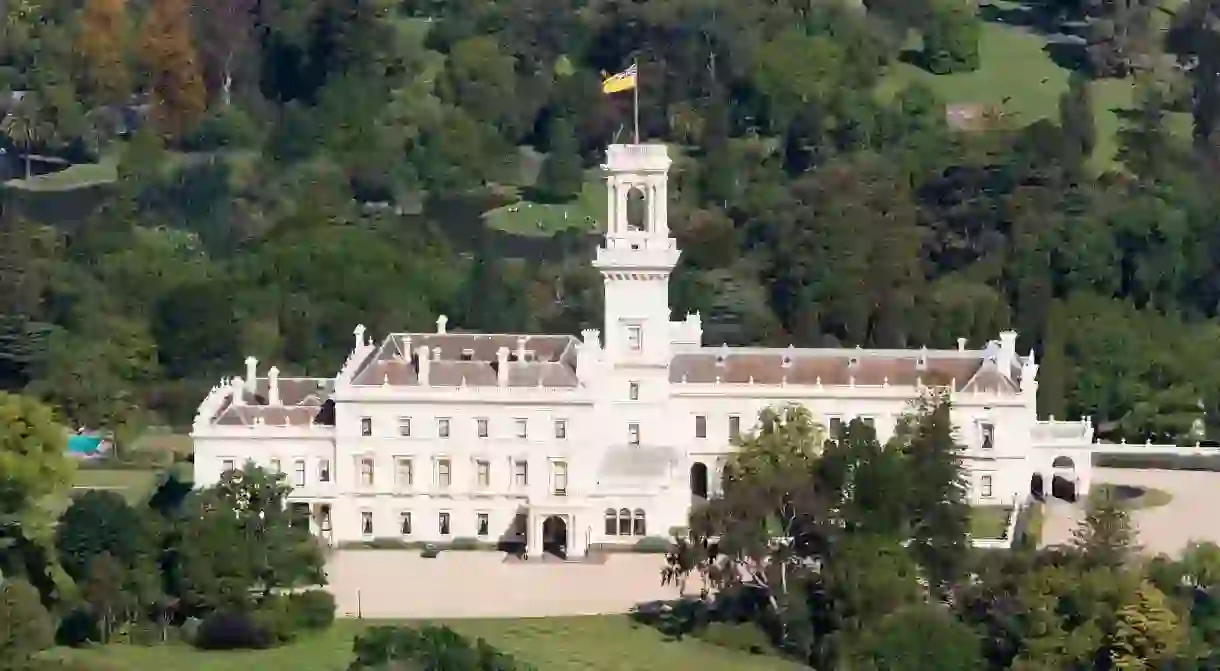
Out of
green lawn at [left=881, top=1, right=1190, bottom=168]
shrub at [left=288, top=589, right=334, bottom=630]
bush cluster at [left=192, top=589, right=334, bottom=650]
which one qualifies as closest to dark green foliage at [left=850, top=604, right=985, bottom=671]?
shrub at [left=288, top=589, right=334, bottom=630]

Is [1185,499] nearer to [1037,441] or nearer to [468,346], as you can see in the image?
[1037,441]

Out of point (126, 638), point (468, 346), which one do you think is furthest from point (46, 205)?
point (126, 638)

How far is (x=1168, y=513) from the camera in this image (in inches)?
3000

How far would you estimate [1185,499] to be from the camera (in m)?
77.6

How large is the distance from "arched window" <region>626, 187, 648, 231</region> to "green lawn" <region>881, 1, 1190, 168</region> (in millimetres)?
37154

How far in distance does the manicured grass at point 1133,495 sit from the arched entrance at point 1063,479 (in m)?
0.45

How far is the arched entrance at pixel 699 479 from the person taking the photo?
7706cm

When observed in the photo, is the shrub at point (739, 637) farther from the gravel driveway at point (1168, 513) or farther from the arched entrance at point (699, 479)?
the arched entrance at point (699, 479)

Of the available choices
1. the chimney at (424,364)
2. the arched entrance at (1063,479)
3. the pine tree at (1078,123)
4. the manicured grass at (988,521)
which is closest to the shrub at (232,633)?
the chimney at (424,364)

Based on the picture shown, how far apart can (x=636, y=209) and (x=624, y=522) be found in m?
19.6

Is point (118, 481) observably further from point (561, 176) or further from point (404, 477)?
point (561, 176)

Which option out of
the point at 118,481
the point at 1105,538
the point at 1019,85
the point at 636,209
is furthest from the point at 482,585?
the point at 1019,85

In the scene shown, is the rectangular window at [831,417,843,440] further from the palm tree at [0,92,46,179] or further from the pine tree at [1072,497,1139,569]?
the palm tree at [0,92,46,179]

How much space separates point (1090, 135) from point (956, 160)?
8.89 meters
